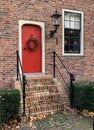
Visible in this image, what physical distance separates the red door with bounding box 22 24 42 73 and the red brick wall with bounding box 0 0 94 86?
35 centimetres

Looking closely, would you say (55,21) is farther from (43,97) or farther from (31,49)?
(43,97)

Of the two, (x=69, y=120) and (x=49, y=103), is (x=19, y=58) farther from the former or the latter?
(x=69, y=120)

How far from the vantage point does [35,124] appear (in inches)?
268

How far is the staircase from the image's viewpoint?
7750 mm

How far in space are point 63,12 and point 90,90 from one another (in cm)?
403

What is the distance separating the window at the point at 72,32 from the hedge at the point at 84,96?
8.41ft

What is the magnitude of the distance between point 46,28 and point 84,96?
344 centimetres

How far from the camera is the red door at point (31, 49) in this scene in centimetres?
932

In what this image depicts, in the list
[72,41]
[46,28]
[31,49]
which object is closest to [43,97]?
[31,49]

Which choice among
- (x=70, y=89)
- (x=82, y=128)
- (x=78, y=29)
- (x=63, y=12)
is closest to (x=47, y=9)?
(x=63, y=12)

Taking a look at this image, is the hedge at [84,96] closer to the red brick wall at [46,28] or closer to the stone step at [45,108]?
the stone step at [45,108]

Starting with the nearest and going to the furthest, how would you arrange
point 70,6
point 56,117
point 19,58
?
point 56,117
point 19,58
point 70,6

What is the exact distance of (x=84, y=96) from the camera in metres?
7.98

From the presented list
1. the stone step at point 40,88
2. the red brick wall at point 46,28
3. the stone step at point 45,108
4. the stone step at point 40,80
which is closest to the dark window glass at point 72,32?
the red brick wall at point 46,28
